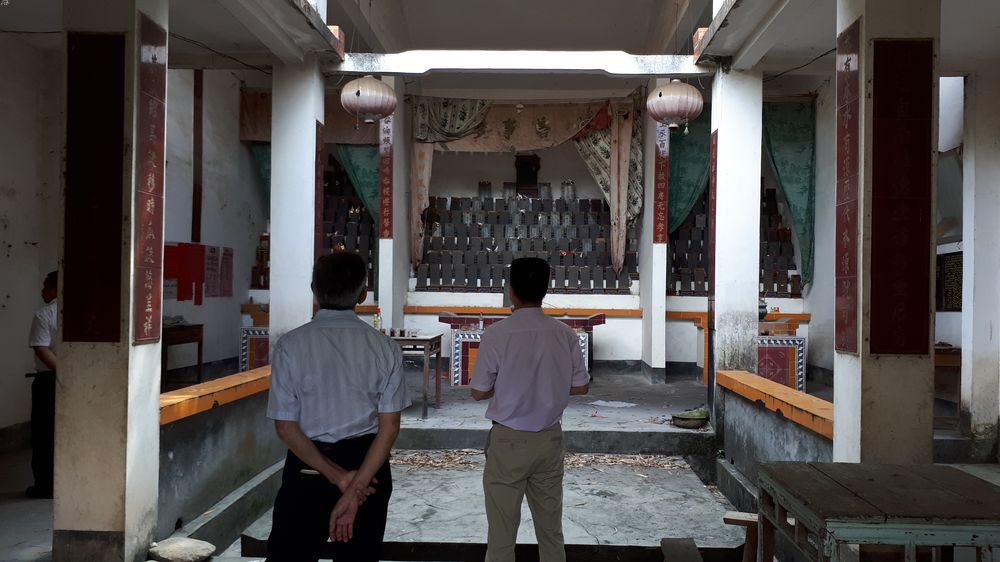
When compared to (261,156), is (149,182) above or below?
below

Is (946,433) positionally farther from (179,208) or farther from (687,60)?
(179,208)

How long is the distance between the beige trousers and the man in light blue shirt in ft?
2.29

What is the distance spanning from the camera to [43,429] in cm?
441

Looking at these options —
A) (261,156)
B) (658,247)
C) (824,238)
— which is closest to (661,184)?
(658,247)

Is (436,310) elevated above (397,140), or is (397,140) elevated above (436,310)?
(397,140)

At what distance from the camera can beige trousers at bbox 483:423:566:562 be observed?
2703 millimetres

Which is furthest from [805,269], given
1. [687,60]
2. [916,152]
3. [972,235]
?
[916,152]

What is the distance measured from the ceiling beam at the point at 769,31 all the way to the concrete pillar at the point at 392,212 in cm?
476

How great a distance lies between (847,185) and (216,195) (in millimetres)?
8105

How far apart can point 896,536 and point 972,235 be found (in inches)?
196

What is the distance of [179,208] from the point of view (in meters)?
8.42

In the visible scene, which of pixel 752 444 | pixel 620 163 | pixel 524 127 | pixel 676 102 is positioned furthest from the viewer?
pixel 524 127

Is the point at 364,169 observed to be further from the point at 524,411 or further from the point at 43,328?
the point at 524,411

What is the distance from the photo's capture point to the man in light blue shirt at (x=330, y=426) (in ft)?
6.75
